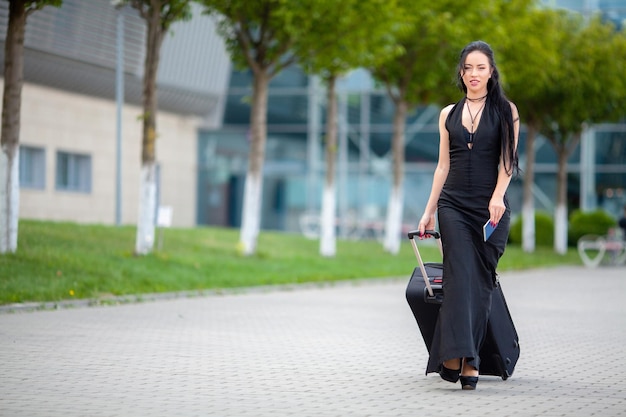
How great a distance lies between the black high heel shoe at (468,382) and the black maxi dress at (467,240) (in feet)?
0.33

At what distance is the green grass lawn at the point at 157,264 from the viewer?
54.9ft

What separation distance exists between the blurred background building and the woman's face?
24125 millimetres

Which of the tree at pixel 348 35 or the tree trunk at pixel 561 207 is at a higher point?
the tree at pixel 348 35

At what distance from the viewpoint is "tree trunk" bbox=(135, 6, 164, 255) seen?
21312 millimetres

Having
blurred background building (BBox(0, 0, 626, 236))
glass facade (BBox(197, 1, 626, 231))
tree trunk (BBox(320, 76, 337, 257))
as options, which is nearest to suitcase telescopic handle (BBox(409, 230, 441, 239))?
tree trunk (BBox(320, 76, 337, 257))

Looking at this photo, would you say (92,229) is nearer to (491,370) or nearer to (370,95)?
(491,370)

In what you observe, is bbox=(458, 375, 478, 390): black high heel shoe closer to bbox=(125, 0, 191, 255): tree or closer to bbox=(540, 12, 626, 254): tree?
bbox=(125, 0, 191, 255): tree

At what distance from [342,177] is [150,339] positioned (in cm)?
3588

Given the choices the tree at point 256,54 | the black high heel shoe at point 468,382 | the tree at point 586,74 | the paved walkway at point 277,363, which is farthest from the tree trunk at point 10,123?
the tree at point 586,74

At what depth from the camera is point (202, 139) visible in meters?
48.1

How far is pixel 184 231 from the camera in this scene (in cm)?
2995

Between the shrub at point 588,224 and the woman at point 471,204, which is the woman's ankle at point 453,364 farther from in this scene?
the shrub at point 588,224

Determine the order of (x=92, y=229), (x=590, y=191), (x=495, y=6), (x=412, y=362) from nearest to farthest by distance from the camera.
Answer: (x=412, y=362) → (x=92, y=229) → (x=495, y=6) → (x=590, y=191)

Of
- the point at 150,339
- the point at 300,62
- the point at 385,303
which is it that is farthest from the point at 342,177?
the point at 150,339
